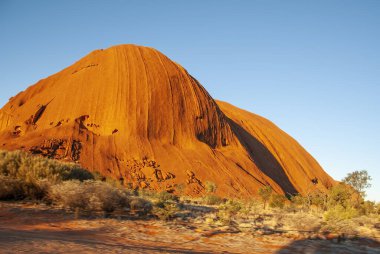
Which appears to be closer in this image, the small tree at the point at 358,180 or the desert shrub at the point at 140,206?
the desert shrub at the point at 140,206

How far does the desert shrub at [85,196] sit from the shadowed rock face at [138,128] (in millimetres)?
21807

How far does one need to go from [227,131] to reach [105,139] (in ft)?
52.3

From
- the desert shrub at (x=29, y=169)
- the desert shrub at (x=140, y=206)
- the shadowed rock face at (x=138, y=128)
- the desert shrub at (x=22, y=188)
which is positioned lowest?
the desert shrub at (x=140, y=206)

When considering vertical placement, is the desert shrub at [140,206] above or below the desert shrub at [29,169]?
below

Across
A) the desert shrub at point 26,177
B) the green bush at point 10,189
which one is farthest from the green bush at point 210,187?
the green bush at point 10,189

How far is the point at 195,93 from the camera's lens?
43.6 m

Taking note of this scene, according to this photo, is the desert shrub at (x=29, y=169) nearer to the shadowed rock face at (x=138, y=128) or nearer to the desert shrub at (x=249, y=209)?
the desert shrub at (x=249, y=209)

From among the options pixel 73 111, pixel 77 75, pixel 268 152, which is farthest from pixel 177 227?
pixel 268 152

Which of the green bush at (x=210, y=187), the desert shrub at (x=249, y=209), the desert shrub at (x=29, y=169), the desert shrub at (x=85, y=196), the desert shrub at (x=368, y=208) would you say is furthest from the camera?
the green bush at (x=210, y=187)

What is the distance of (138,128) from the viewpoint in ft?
Answer: 122

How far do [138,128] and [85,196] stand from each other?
28.5m

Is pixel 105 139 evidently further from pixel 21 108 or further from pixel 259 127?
pixel 259 127

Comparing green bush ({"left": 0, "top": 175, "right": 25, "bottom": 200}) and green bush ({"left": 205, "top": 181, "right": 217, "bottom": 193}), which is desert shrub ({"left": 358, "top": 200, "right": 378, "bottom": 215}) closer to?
green bush ({"left": 0, "top": 175, "right": 25, "bottom": 200})

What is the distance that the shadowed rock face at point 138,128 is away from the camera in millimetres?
32875
